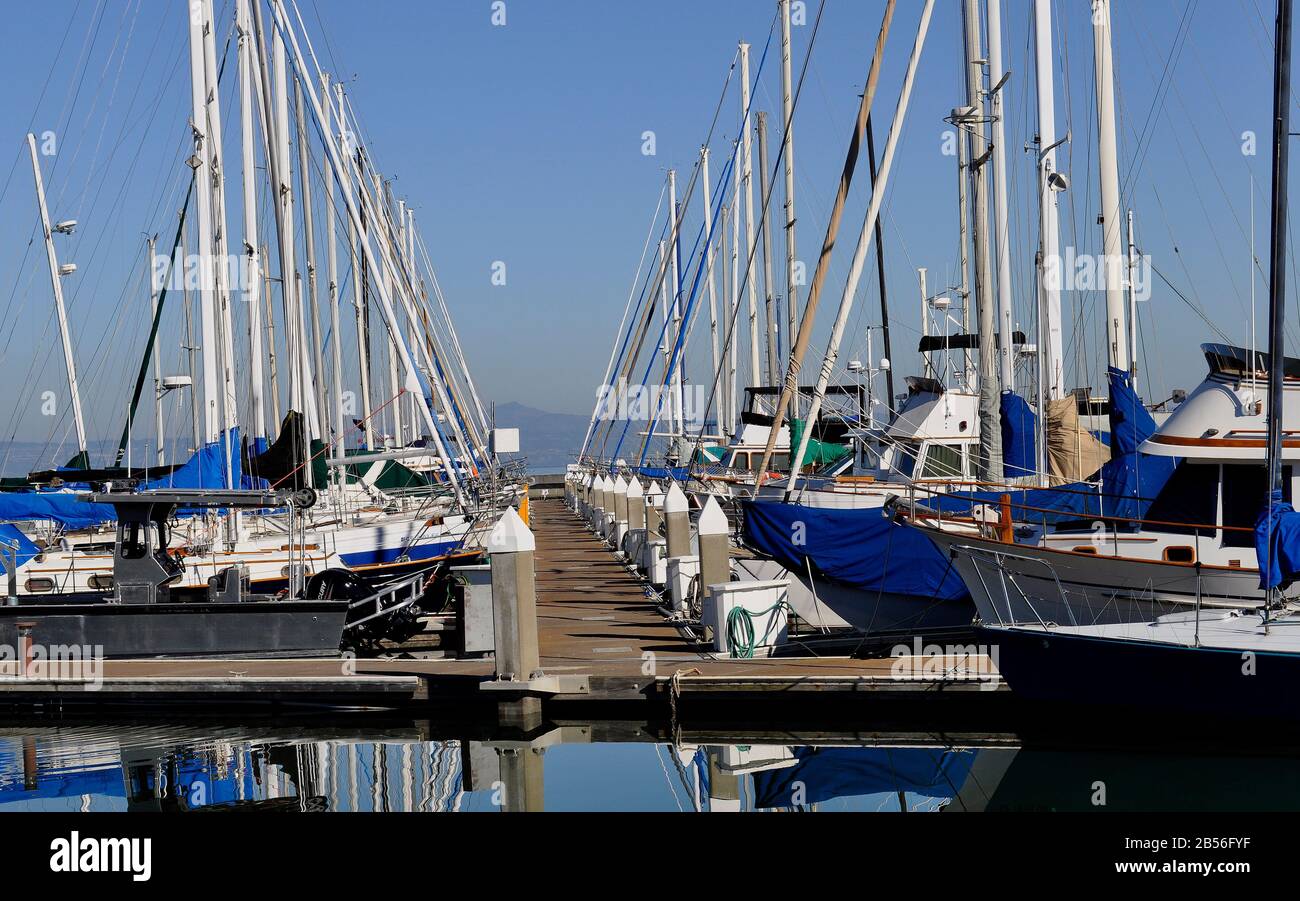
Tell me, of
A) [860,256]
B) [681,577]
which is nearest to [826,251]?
[860,256]

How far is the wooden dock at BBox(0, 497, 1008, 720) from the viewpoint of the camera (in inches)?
608

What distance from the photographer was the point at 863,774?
14.0 m

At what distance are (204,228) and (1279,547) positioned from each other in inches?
728

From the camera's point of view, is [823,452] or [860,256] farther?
[823,452]

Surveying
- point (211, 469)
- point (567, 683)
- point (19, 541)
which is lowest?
point (567, 683)

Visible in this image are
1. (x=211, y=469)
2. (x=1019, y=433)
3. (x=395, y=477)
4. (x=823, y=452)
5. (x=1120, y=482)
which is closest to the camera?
(x=1120, y=482)

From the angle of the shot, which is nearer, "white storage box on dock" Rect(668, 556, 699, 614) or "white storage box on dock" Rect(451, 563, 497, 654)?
"white storage box on dock" Rect(451, 563, 497, 654)

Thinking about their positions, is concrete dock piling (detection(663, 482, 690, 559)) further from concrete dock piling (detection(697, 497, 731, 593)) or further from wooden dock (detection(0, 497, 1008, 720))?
concrete dock piling (detection(697, 497, 731, 593))

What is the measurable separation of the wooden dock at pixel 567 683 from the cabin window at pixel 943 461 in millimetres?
13918

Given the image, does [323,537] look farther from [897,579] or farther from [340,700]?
[897,579]

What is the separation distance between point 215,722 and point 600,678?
4.69 metres

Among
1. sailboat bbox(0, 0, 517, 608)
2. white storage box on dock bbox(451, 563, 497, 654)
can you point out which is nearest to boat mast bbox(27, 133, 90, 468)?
sailboat bbox(0, 0, 517, 608)

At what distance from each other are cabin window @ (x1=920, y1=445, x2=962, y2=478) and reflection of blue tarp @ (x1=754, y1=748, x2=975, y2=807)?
1719 cm

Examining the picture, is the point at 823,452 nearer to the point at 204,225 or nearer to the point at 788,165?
the point at 788,165
